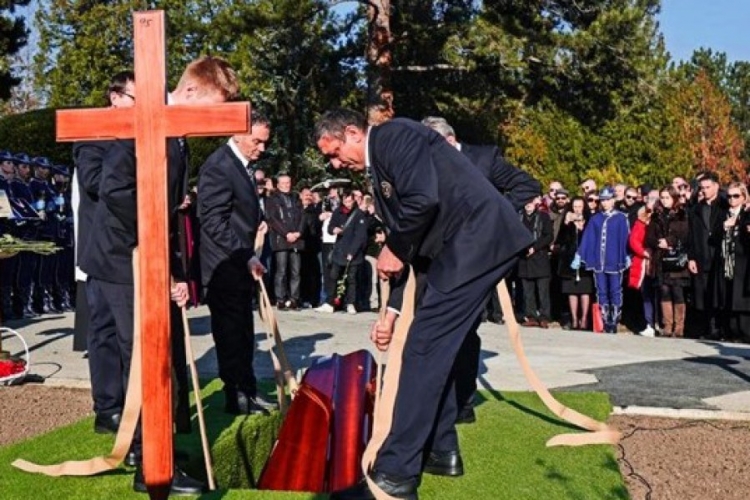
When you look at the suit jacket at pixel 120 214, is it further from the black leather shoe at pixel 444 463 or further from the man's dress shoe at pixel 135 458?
the black leather shoe at pixel 444 463

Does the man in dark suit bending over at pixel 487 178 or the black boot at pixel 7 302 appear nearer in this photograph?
the man in dark suit bending over at pixel 487 178

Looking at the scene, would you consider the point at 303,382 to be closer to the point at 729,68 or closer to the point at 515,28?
the point at 515,28

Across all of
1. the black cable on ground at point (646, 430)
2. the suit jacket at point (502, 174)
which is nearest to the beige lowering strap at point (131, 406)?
the suit jacket at point (502, 174)

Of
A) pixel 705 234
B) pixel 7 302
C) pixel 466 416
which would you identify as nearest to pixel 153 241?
pixel 466 416

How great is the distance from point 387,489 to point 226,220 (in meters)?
2.55

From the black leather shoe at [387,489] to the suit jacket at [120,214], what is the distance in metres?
1.46

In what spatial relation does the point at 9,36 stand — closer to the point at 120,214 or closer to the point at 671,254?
the point at 671,254

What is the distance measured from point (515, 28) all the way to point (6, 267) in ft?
43.1

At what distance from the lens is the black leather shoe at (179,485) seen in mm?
5047

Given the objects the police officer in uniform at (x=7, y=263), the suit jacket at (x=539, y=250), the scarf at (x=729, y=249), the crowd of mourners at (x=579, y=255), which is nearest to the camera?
the scarf at (x=729, y=249)

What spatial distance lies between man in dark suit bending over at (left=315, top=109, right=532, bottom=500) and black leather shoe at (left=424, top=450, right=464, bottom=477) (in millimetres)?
451

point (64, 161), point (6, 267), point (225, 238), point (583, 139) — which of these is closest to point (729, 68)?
point (583, 139)

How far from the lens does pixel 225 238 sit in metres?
6.81

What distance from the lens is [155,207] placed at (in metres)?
4.22
